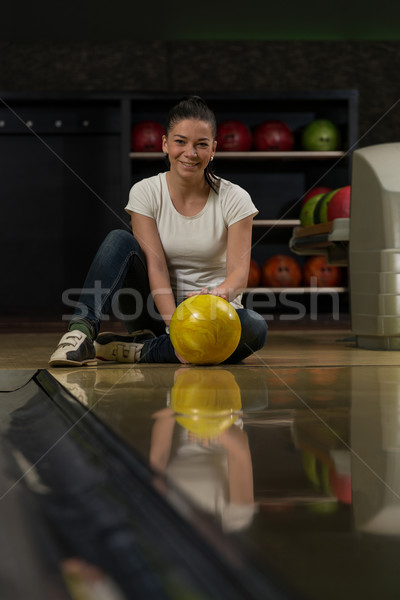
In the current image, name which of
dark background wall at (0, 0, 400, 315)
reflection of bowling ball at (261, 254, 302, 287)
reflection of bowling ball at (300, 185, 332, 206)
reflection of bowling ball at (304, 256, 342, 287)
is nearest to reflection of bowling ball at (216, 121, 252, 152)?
dark background wall at (0, 0, 400, 315)

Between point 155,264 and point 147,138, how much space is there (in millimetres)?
2759

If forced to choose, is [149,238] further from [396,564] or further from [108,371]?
[396,564]

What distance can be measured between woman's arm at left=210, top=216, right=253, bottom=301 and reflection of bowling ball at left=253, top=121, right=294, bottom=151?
8.89 feet

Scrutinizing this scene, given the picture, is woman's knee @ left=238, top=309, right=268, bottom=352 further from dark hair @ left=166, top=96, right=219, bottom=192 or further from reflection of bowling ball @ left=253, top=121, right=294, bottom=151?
reflection of bowling ball @ left=253, top=121, right=294, bottom=151

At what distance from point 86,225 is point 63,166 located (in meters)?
0.44

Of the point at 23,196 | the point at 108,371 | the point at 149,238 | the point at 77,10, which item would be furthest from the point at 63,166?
the point at 108,371

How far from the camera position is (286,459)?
88cm

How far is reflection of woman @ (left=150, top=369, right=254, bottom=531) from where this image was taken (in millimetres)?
690

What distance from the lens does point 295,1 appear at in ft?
15.6

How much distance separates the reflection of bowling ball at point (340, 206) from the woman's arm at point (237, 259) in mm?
1216

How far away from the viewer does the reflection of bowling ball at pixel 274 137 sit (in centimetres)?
467

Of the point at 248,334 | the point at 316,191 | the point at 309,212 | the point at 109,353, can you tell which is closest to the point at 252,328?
the point at 248,334

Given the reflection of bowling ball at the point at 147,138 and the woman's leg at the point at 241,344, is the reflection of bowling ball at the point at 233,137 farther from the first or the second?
the woman's leg at the point at 241,344

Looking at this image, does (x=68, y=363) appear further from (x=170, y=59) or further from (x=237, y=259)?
(x=170, y=59)
